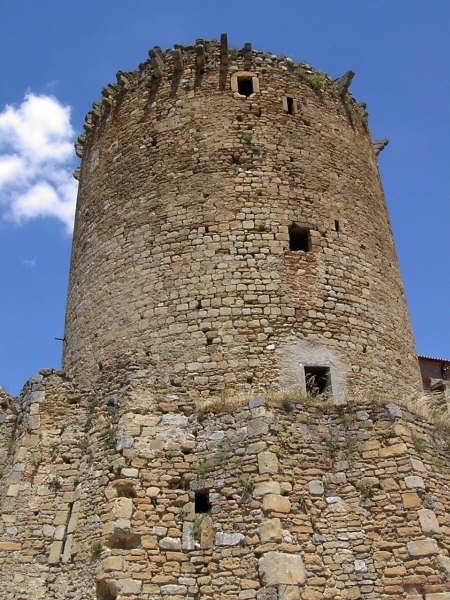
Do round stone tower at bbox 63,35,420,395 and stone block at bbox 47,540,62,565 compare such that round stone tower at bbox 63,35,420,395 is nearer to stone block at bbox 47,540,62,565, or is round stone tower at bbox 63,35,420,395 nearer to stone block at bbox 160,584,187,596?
stone block at bbox 47,540,62,565

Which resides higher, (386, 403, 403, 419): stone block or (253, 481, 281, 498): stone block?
(386, 403, 403, 419): stone block

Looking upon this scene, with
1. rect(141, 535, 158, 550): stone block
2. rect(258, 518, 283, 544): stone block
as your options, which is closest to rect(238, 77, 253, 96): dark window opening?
rect(258, 518, 283, 544): stone block

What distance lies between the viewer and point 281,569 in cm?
812

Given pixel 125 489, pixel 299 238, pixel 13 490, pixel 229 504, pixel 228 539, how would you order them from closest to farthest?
pixel 228 539
pixel 229 504
pixel 125 489
pixel 13 490
pixel 299 238

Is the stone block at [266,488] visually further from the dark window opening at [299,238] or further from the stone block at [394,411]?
the dark window opening at [299,238]

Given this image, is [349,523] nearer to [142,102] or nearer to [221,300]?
[221,300]

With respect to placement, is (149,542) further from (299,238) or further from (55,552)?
(299,238)

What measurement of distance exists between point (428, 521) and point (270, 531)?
199cm

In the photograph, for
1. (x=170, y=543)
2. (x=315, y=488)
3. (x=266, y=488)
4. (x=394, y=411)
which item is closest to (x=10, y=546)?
(x=170, y=543)

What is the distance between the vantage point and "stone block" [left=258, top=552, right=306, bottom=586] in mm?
8062

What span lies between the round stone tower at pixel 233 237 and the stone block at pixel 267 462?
79.5 inches

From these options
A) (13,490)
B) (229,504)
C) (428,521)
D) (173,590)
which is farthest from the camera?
(13,490)

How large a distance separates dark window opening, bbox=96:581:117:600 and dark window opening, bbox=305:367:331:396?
485 centimetres

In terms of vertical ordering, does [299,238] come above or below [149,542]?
above
